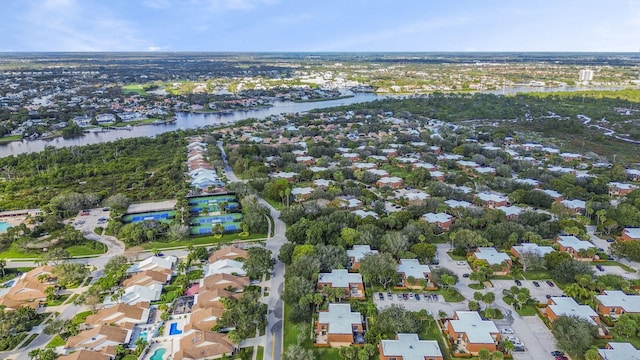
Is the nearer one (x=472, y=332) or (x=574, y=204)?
(x=472, y=332)

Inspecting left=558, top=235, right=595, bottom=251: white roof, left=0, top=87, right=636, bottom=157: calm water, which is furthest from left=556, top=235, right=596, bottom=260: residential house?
left=0, top=87, right=636, bottom=157: calm water

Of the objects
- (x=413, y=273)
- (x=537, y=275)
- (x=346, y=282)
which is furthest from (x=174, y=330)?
(x=537, y=275)

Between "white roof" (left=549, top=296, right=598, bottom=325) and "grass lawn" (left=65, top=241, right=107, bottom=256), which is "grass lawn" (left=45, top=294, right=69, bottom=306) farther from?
"white roof" (left=549, top=296, right=598, bottom=325)

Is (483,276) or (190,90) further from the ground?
(190,90)

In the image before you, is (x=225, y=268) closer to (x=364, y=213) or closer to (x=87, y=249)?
(x=87, y=249)

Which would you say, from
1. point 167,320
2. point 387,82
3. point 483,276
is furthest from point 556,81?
point 167,320

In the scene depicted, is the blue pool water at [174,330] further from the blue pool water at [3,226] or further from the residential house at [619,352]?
the blue pool water at [3,226]

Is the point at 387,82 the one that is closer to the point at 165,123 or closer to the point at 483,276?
the point at 165,123
